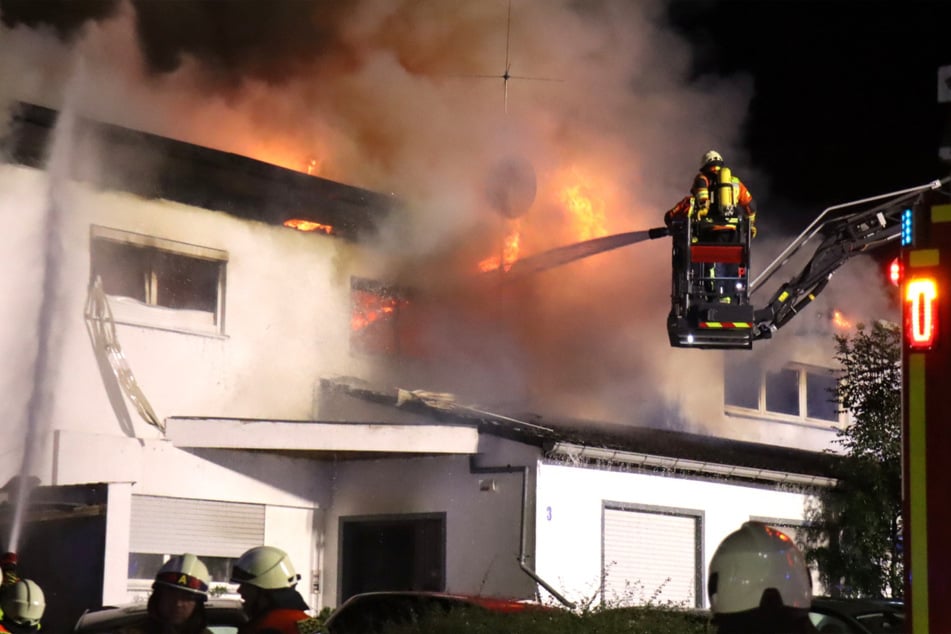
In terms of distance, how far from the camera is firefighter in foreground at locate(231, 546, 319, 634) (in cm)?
528

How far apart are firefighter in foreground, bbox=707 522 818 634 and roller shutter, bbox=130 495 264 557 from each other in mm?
10441

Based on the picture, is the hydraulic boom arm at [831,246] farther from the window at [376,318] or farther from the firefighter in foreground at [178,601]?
the firefighter in foreground at [178,601]

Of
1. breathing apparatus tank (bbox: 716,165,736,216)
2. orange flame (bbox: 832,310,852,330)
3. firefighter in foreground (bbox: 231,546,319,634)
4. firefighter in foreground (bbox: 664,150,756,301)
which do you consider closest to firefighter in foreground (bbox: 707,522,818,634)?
firefighter in foreground (bbox: 231,546,319,634)

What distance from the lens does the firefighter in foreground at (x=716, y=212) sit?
445 inches

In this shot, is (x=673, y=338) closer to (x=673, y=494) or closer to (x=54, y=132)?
(x=673, y=494)

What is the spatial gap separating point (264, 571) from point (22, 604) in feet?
7.64

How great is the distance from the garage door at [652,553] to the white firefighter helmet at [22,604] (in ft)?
26.9

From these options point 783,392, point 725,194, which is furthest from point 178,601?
point 783,392

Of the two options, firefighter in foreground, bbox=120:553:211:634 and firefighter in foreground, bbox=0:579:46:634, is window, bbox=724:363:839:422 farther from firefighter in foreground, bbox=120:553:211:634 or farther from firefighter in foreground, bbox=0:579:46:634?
firefighter in foreground, bbox=120:553:211:634

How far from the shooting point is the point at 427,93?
21703mm

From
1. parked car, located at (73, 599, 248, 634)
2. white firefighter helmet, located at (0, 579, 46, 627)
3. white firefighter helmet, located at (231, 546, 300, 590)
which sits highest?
white firefighter helmet, located at (231, 546, 300, 590)

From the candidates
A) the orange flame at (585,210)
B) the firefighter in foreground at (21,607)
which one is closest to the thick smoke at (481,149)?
the orange flame at (585,210)

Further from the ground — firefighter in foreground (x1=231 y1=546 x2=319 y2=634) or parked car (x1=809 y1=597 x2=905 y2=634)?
firefighter in foreground (x1=231 y1=546 x2=319 y2=634)

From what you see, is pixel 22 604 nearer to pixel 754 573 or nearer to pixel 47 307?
pixel 754 573
